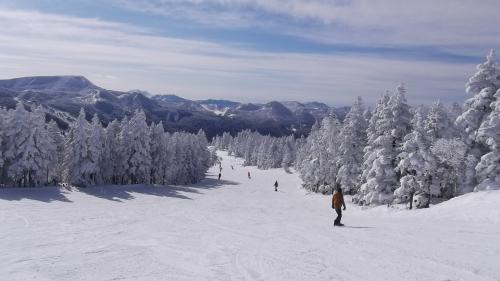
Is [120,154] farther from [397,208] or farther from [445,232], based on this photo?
[445,232]

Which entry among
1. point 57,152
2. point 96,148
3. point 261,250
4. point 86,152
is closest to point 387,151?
point 261,250

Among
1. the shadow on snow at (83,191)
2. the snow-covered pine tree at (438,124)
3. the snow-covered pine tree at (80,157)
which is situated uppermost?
the snow-covered pine tree at (438,124)

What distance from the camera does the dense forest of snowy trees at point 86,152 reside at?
52.0 metres

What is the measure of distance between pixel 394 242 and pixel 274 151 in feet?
454

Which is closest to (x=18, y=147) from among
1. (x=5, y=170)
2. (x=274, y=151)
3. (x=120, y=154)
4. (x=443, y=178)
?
(x=5, y=170)

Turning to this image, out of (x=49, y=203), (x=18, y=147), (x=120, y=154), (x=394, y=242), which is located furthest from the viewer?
(x=120, y=154)

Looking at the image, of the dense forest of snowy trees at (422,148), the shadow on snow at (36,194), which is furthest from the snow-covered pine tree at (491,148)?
the shadow on snow at (36,194)

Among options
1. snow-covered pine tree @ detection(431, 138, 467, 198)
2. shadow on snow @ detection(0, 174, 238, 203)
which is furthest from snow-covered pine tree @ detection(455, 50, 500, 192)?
shadow on snow @ detection(0, 174, 238, 203)

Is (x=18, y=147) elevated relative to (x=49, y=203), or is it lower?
elevated

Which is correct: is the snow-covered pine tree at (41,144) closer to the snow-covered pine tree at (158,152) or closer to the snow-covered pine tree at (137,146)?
the snow-covered pine tree at (137,146)

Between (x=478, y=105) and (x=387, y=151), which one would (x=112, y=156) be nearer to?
(x=387, y=151)

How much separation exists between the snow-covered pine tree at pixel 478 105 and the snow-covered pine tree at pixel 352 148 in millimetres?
17737

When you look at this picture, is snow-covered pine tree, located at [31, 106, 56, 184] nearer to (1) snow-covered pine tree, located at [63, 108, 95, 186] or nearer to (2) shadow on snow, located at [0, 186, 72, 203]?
(1) snow-covered pine tree, located at [63, 108, 95, 186]

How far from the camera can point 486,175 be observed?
33.4 metres
